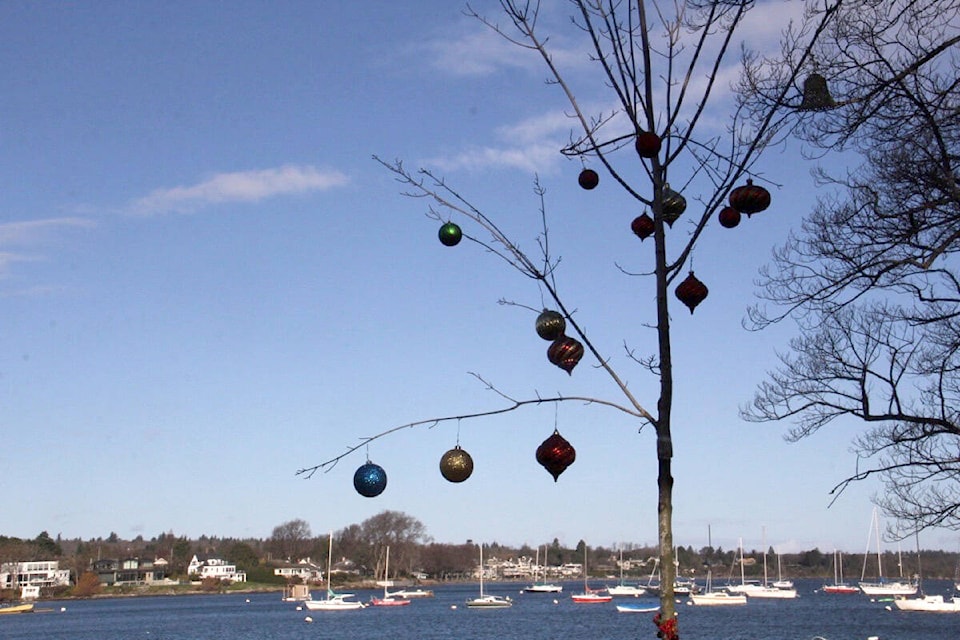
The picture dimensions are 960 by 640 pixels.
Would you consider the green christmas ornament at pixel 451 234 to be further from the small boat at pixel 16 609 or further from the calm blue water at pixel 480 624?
the small boat at pixel 16 609

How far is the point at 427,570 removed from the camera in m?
191

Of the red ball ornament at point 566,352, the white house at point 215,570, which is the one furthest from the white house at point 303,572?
the red ball ornament at point 566,352

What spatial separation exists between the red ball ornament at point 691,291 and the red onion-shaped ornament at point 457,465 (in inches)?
73.9

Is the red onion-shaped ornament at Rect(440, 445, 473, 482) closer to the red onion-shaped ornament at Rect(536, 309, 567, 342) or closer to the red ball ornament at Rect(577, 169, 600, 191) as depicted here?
the red onion-shaped ornament at Rect(536, 309, 567, 342)

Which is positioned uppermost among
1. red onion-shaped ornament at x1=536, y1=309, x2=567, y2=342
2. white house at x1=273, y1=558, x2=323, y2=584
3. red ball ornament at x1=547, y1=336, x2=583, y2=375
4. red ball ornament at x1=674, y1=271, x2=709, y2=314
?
red ball ornament at x1=674, y1=271, x2=709, y2=314

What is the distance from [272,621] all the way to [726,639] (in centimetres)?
4229

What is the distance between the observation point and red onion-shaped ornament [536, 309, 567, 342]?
23.6 ft

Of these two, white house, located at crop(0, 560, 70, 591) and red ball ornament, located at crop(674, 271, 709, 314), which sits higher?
red ball ornament, located at crop(674, 271, 709, 314)

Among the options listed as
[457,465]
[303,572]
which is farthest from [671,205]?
[303,572]

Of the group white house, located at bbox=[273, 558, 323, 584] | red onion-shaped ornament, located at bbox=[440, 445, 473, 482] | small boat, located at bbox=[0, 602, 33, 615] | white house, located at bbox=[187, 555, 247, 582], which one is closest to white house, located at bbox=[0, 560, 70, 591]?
small boat, located at bbox=[0, 602, 33, 615]

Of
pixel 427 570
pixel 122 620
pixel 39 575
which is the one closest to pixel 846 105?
pixel 122 620

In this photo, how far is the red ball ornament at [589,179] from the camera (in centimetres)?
752

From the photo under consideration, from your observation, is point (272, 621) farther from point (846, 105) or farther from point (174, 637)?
point (846, 105)

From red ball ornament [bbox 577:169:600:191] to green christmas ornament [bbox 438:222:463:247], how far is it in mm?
972
